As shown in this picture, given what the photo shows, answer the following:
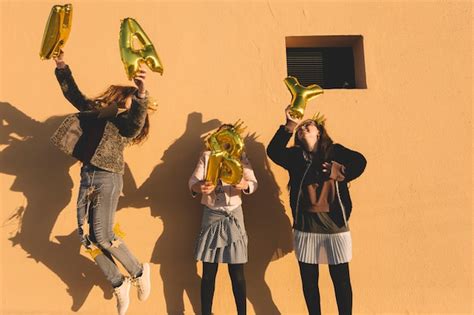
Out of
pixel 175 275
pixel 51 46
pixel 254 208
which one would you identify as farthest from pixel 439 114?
pixel 51 46

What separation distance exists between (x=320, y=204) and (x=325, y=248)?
241 millimetres

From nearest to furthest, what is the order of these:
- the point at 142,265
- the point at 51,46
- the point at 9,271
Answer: the point at 51,46
the point at 142,265
the point at 9,271

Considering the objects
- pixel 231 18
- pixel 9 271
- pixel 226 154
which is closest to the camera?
pixel 226 154

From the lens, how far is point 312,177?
6.54ft

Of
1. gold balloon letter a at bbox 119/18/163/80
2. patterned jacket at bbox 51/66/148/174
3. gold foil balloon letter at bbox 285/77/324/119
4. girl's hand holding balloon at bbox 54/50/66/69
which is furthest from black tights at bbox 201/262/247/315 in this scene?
girl's hand holding balloon at bbox 54/50/66/69

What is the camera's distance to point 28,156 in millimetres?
2385

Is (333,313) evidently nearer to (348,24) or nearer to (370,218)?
(370,218)

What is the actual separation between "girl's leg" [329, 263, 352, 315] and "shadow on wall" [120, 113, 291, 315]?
44 cm

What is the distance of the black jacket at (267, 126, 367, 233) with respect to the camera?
1954mm

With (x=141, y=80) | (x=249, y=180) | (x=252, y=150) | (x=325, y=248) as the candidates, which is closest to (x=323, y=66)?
(x=252, y=150)

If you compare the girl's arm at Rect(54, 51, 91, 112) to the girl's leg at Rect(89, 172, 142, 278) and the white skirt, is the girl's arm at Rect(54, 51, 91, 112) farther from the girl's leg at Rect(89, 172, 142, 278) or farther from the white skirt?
the white skirt

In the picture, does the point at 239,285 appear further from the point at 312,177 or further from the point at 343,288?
the point at 312,177

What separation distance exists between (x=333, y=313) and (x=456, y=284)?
839mm

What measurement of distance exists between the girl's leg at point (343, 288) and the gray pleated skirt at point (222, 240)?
1.69ft
